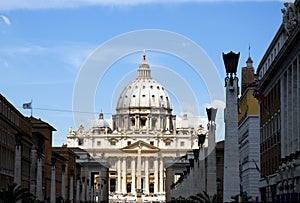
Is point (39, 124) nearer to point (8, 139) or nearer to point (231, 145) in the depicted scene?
point (8, 139)

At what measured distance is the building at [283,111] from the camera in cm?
4516

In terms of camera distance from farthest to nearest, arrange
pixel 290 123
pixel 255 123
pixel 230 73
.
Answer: pixel 255 123 → pixel 290 123 → pixel 230 73

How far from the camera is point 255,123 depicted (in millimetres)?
72750

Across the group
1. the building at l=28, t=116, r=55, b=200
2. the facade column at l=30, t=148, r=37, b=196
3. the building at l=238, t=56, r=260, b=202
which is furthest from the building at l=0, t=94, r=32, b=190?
the building at l=238, t=56, r=260, b=202

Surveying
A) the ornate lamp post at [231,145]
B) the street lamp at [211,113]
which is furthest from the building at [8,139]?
the ornate lamp post at [231,145]

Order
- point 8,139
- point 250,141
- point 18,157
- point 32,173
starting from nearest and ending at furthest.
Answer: point 18,157, point 8,139, point 250,141, point 32,173

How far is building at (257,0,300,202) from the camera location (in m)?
45.2

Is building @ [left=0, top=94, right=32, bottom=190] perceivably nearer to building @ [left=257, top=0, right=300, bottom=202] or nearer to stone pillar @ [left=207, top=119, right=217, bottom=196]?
stone pillar @ [left=207, top=119, right=217, bottom=196]

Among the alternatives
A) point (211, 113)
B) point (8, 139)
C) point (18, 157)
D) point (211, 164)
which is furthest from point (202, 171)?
point (18, 157)

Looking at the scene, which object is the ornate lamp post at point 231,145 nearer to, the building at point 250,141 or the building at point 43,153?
the building at point 250,141

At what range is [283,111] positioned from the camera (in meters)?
51.0

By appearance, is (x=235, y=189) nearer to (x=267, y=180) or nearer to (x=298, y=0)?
(x=298, y=0)

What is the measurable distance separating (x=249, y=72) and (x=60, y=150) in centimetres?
5321

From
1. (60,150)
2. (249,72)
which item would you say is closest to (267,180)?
(249,72)
